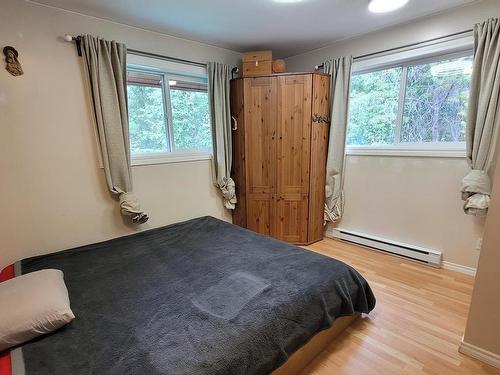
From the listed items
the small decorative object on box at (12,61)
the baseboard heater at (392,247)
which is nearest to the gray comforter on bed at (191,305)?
the baseboard heater at (392,247)

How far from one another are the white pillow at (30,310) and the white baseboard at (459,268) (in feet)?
10.5

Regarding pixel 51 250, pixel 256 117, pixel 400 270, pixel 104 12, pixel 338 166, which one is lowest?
pixel 400 270

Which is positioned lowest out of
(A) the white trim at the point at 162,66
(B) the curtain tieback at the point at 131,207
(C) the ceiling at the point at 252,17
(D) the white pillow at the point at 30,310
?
(D) the white pillow at the point at 30,310

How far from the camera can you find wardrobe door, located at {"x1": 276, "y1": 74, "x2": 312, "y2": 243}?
2.93m

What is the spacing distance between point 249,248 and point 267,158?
1.37 m

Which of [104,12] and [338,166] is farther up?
[104,12]

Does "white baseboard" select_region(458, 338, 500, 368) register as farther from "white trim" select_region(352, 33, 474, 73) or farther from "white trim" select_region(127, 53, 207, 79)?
"white trim" select_region(127, 53, 207, 79)

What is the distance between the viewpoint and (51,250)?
2199 mm

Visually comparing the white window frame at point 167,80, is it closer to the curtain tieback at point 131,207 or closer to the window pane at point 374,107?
the curtain tieback at point 131,207

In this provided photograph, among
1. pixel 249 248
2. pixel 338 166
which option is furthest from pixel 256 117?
pixel 249 248

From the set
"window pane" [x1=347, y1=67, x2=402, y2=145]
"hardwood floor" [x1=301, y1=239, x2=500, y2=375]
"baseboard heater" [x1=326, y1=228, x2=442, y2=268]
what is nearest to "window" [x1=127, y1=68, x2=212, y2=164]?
"window pane" [x1=347, y1=67, x2=402, y2=145]

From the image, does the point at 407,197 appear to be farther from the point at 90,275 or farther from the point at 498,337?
the point at 90,275

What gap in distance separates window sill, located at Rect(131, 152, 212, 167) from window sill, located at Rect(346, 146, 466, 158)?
1843 millimetres

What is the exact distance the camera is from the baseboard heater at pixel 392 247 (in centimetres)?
262
